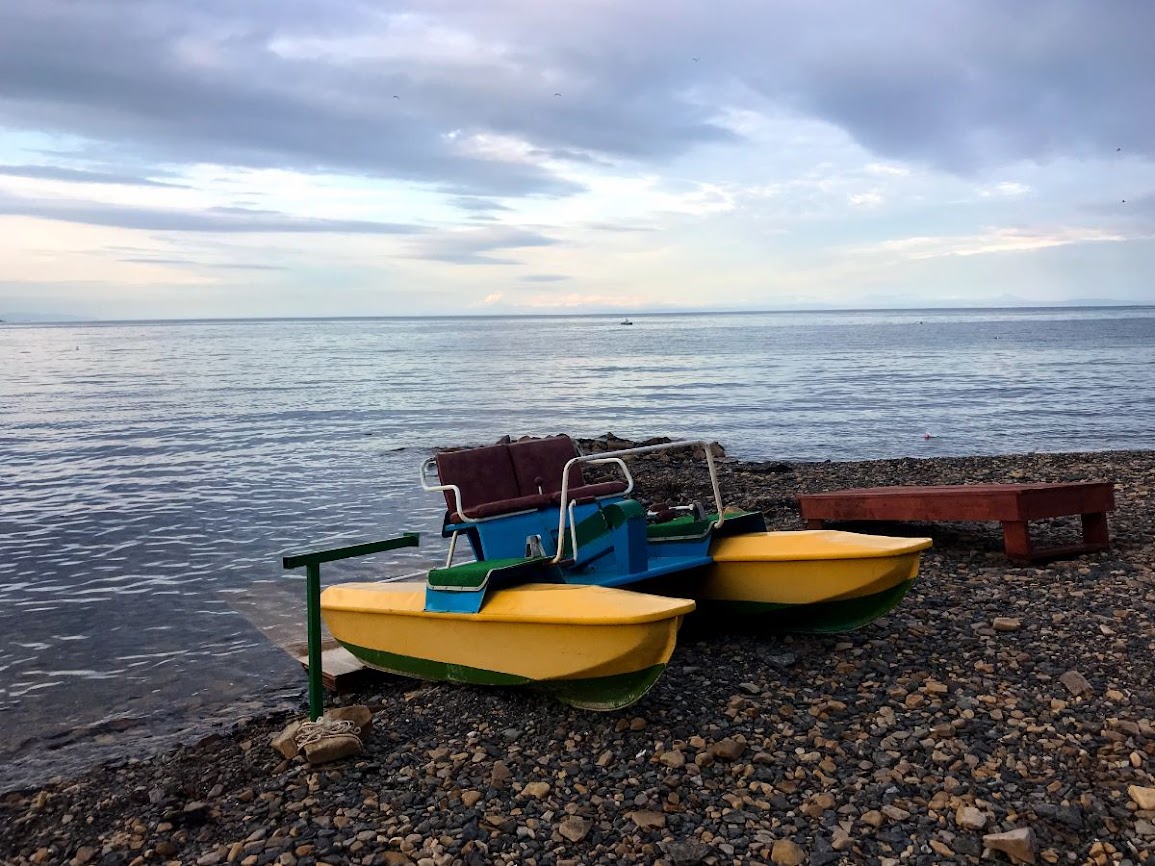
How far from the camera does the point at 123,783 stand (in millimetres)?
6219

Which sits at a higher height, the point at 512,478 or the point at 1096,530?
the point at 512,478

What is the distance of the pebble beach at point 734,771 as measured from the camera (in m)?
4.55

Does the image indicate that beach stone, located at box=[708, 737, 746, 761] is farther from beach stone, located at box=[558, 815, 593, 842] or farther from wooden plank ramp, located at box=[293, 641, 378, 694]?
wooden plank ramp, located at box=[293, 641, 378, 694]

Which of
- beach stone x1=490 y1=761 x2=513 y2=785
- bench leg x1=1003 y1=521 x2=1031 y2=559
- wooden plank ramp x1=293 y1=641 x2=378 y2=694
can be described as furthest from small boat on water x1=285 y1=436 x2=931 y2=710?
bench leg x1=1003 y1=521 x2=1031 y2=559

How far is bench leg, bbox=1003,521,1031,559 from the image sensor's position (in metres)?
8.99

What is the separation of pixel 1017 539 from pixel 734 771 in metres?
5.17

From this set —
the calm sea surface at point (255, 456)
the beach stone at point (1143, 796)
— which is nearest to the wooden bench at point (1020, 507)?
the beach stone at point (1143, 796)

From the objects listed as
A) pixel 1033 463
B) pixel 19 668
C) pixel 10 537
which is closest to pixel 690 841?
pixel 19 668

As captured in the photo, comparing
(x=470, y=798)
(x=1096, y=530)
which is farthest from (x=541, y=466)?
(x=1096, y=530)

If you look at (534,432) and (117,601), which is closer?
(117,601)

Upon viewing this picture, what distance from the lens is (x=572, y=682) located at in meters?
5.98

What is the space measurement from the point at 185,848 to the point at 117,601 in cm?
695

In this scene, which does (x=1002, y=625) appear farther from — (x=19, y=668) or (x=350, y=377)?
(x=350, y=377)

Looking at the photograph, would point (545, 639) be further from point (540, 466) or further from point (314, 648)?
point (540, 466)
